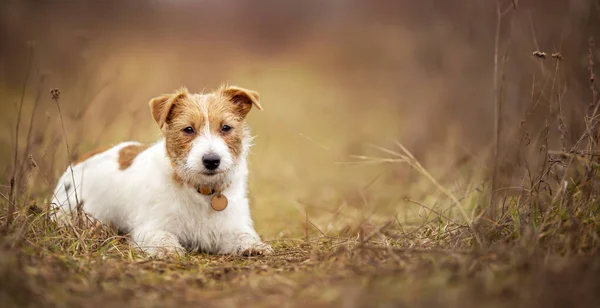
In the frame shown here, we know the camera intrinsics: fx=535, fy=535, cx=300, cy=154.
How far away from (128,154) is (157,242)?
3.93 feet

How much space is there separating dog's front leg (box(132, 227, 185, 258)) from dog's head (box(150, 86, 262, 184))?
1.45 ft

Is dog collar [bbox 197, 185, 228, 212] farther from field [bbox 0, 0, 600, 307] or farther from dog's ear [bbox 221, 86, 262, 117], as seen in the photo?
dog's ear [bbox 221, 86, 262, 117]

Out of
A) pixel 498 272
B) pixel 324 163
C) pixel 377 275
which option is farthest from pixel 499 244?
pixel 324 163

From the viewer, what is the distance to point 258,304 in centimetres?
256

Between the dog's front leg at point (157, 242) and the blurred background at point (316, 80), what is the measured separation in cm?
84

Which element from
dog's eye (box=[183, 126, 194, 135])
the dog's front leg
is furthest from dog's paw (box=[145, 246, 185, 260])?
dog's eye (box=[183, 126, 194, 135])

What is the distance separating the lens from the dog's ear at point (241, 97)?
14.0 feet

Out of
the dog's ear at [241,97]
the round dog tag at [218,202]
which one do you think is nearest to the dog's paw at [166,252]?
the round dog tag at [218,202]

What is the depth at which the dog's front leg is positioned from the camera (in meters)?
3.70

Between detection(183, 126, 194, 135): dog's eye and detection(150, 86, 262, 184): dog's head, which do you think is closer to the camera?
detection(150, 86, 262, 184): dog's head

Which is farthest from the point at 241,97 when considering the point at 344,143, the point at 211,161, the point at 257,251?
the point at 344,143

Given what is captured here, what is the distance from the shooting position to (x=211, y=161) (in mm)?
3746

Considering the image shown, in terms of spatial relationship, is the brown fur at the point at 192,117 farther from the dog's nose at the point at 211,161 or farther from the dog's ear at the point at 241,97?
the dog's nose at the point at 211,161

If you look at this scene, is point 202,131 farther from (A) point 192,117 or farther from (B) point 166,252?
(B) point 166,252
